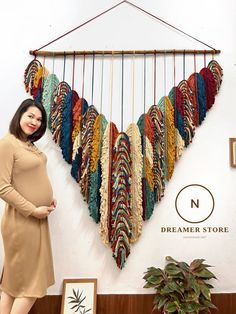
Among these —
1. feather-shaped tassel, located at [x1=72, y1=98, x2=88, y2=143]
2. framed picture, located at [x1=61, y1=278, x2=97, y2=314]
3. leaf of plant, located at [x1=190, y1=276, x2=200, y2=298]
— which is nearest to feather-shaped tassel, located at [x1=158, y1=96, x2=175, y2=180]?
feather-shaped tassel, located at [x1=72, y1=98, x2=88, y2=143]

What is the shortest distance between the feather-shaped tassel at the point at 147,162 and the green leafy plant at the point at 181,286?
32cm

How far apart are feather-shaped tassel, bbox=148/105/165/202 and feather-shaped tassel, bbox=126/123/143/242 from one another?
89 millimetres

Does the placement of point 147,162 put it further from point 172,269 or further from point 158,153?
point 172,269

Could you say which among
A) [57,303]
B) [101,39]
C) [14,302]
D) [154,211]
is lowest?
[57,303]

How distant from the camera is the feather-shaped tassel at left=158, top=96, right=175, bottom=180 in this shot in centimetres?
176

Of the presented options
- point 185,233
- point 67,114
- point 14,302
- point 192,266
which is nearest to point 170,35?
point 67,114

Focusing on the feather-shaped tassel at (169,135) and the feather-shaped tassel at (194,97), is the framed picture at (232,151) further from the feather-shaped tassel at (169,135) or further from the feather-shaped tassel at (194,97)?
the feather-shaped tassel at (169,135)

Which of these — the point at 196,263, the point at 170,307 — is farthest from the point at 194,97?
the point at 170,307

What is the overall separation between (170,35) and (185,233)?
3.97 ft

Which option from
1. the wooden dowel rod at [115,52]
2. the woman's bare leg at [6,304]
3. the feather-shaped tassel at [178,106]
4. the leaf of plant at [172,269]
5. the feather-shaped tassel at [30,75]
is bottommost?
the woman's bare leg at [6,304]

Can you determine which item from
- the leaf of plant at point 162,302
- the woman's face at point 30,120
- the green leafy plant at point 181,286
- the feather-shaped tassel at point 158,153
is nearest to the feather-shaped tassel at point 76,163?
the woman's face at point 30,120

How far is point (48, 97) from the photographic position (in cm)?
178

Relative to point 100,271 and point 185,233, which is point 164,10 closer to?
point 185,233

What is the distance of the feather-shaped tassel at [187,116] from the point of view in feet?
5.84
